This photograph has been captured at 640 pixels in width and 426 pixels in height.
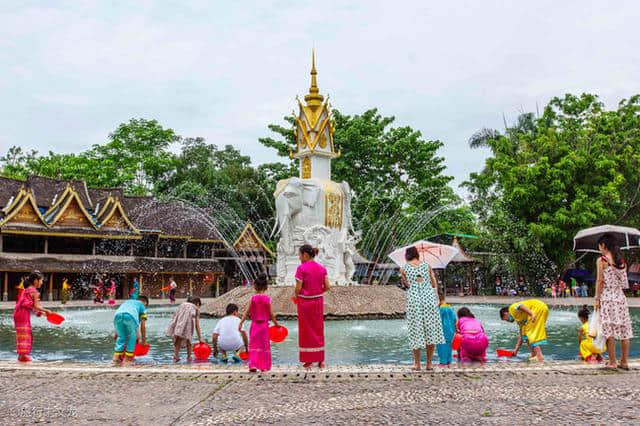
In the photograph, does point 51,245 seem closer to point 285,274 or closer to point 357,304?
point 285,274

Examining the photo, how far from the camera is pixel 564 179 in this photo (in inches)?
1248

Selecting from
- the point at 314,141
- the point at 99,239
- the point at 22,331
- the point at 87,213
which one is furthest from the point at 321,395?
the point at 99,239

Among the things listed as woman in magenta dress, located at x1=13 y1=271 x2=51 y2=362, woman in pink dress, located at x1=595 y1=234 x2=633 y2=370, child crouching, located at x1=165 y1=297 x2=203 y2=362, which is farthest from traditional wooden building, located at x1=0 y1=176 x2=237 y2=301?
woman in pink dress, located at x1=595 y1=234 x2=633 y2=370

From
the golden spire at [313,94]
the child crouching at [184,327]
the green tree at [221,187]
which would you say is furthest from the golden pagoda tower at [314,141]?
the green tree at [221,187]

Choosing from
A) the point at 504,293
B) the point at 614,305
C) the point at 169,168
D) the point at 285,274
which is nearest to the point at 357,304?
the point at 285,274

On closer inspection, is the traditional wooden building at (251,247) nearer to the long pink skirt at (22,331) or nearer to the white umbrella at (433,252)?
the white umbrella at (433,252)

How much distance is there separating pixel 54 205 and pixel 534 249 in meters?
27.7

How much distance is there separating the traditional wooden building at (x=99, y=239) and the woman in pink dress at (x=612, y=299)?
28333mm

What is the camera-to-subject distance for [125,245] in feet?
131

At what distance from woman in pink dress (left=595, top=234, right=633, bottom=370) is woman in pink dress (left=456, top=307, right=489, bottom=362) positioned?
159 centimetres

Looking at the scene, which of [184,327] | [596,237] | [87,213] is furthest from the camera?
[87,213]

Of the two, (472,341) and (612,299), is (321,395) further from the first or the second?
(612,299)

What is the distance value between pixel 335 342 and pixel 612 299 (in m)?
5.16

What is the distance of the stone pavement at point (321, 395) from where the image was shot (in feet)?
15.8
